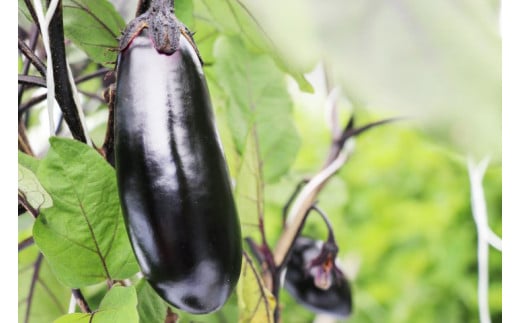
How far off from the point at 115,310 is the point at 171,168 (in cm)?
8

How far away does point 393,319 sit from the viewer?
0.54 meters

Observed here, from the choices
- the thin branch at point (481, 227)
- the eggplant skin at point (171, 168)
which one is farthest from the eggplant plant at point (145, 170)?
the thin branch at point (481, 227)

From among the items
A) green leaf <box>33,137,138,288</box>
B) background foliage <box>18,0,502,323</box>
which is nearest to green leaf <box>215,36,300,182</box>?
background foliage <box>18,0,502,323</box>

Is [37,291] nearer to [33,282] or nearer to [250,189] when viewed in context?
[33,282]

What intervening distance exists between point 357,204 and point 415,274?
67 mm

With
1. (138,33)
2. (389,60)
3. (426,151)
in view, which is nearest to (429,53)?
(389,60)

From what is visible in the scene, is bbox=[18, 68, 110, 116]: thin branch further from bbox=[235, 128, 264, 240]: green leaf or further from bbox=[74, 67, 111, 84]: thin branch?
bbox=[235, 128, 264, 240]: green leaf

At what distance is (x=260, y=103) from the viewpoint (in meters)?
0.46

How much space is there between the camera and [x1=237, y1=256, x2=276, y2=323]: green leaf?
0.42 metres

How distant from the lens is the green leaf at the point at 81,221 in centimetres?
37

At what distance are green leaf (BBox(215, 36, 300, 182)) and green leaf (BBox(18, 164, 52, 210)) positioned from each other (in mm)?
122

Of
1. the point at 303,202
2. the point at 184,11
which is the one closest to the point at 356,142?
the point at 303,202

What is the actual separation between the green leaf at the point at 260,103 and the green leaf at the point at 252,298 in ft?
0.21

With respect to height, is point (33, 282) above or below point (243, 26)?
below
